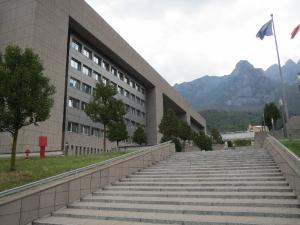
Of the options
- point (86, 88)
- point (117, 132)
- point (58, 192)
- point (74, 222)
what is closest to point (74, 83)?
point (86, 88)

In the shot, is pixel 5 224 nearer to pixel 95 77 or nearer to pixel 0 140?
pixel 0 140

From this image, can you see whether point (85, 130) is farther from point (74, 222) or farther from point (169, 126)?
point (74, 222)

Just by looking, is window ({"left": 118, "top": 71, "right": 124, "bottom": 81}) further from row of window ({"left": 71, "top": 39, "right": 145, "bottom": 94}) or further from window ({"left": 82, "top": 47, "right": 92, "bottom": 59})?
window ({"left": 82, "top": 47, "right": 92, "bottom": 59})

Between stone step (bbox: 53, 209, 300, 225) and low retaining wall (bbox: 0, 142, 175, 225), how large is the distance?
1.68 feet

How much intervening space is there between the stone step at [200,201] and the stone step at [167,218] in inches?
39.1

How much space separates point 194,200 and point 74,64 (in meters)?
34.8

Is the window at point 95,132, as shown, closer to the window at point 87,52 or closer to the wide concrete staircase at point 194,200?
the window at point 87,52

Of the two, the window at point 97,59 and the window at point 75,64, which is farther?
the window at point 97,59

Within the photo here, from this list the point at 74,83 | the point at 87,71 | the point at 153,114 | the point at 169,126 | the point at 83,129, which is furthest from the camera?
the point at 153,114

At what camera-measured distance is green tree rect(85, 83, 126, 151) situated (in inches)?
1014

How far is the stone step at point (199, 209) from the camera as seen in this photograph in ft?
25.5

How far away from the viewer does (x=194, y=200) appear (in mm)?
9531

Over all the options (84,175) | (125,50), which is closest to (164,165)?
(84,175)

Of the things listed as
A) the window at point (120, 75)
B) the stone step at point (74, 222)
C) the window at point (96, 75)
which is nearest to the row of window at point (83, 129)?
the window at point (96, 75)
